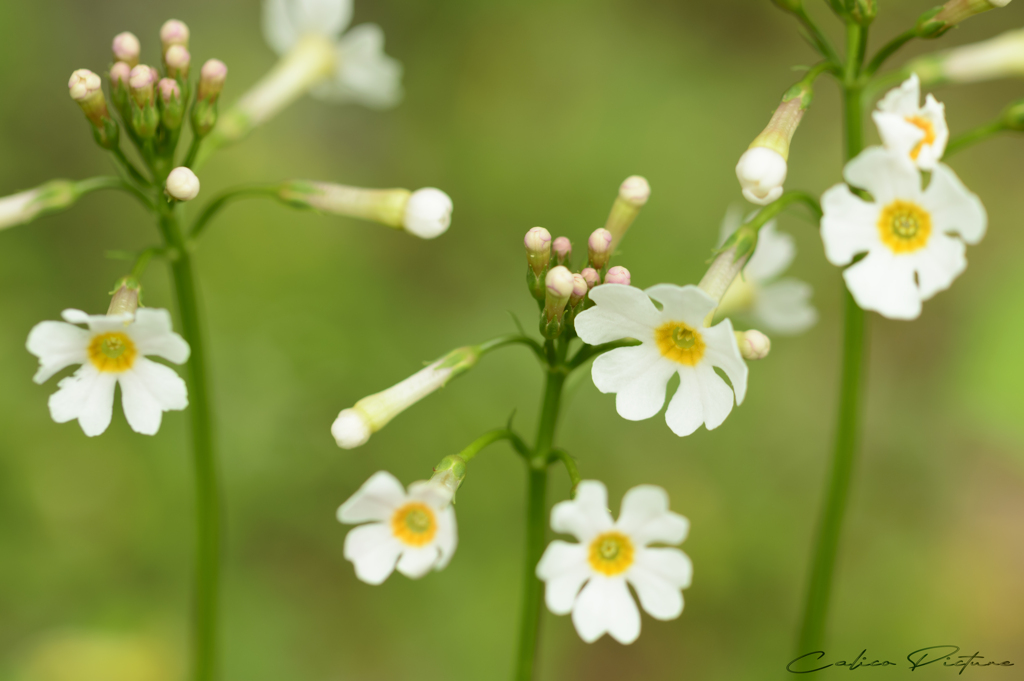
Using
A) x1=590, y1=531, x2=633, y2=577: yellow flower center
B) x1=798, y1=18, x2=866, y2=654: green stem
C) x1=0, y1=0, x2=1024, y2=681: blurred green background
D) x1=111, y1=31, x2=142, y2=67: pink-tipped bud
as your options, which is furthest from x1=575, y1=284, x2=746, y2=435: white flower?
x1=0, y1=0, x2=1024, y2=681: blurred green background

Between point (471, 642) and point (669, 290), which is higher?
point (669, 290)

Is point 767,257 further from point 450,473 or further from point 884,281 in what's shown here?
point 450,473

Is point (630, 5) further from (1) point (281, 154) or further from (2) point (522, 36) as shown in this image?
(1) point (281, 154)

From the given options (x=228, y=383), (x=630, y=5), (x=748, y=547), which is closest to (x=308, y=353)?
(x=228, y=383)

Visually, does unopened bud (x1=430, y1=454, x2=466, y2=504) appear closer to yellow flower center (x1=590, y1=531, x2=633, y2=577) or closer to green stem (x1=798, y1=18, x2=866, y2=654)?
yellow flower center (x1=590, y1=531, x2=633, y2=577)

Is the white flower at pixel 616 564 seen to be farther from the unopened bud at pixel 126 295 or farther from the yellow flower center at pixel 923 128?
the unopened bud at pixel 126 295
